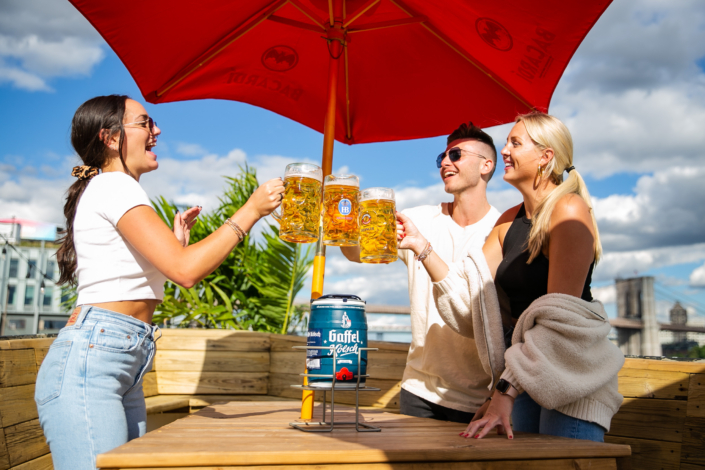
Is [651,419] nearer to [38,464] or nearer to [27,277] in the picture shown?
[38,464]

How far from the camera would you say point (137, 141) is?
5.97ft

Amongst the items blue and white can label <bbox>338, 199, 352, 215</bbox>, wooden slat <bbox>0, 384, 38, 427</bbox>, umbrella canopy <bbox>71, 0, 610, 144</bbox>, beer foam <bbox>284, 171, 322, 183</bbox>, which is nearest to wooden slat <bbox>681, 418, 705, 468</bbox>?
umbrella canopy <bbox>71, 0, 610, 144</bbox>

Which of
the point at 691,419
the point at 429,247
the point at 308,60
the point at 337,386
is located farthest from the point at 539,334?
the point at 308,60

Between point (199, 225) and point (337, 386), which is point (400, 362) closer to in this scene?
point (337, 386)

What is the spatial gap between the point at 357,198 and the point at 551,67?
136 cm

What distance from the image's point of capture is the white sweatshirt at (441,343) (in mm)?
2322

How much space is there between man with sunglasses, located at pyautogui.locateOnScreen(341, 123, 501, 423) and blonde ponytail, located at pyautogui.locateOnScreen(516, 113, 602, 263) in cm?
65

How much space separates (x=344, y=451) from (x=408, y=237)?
0.96m

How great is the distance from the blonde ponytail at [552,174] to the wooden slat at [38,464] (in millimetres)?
2651

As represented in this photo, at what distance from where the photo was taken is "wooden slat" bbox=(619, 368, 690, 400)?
7.53ft

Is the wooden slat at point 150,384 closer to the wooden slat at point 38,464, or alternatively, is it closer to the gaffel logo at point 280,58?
the wooden slat at point 38,464

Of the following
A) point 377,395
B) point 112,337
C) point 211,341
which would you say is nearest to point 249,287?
point 211,341

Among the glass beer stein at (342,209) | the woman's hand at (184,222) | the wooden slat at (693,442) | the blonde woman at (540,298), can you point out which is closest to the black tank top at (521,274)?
the blonde woman at (540,298)

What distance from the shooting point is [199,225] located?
550cm
